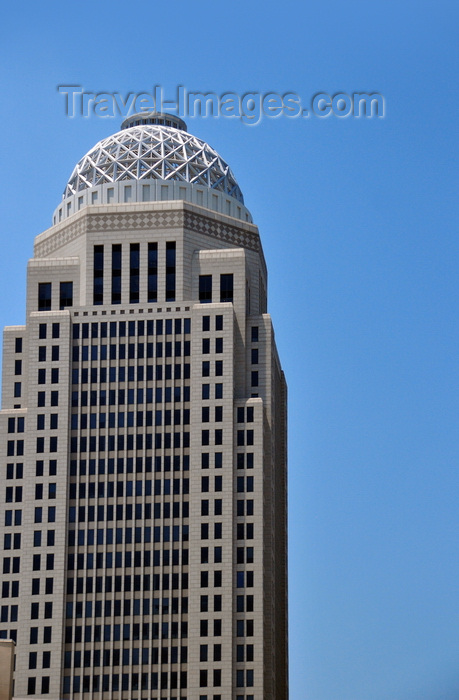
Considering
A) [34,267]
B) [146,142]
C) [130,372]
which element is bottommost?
[130,372]

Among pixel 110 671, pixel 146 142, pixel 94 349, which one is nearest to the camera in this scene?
pixel 110 671

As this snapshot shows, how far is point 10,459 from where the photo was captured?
13662cm

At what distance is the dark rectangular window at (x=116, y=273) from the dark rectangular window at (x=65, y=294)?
452cm

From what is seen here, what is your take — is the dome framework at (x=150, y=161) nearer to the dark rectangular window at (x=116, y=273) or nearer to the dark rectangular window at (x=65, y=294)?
the dark rectangular window at (x=116, y=273)

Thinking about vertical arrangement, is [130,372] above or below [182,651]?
above

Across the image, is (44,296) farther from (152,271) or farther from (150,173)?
(150,173)

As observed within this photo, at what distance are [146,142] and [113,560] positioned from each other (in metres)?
43.7

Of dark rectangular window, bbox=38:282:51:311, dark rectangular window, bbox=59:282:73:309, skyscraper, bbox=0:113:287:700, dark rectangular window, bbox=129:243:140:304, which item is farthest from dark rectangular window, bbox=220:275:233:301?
dark rectangular window, bbox=38:282:51:311

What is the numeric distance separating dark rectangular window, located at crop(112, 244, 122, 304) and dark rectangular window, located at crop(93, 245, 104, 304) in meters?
1.09

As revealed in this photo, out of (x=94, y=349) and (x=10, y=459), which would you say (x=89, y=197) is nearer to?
(x=94, y=349)

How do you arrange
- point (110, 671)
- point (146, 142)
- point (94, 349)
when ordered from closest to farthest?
point (110, 671) < point (94, 349) < point (146, 142)

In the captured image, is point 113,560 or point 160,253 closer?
point 113,560

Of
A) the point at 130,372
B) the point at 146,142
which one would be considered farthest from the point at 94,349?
the point at 146,142

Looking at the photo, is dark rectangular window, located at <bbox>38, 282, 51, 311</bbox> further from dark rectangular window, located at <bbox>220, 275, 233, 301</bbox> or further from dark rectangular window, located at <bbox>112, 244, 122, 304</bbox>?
dark rectangular window, located at <bbox>220, 275, 233, 301</bbox>
